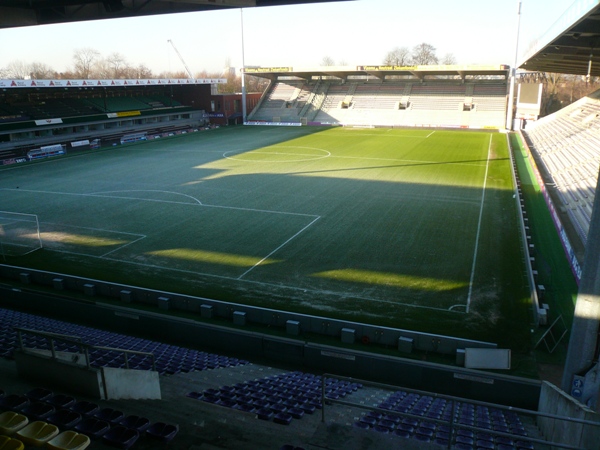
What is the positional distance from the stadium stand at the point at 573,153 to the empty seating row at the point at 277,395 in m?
12.8

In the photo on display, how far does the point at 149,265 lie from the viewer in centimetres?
1762

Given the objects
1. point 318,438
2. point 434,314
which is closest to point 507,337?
point 434,314

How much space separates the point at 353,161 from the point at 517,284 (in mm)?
22378

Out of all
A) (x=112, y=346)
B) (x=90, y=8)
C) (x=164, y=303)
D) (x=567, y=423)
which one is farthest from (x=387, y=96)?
(x=567, y=423)

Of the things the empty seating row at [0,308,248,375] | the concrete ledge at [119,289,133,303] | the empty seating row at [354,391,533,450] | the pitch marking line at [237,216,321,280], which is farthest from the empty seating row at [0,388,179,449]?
the pitch marking line at [237,216,321,280]

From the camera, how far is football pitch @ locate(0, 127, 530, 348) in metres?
15.0

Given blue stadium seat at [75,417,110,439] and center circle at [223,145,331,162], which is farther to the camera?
center circle at [223,145,331,162]

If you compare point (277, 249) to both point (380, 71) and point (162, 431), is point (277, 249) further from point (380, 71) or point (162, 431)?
point (380, 71)

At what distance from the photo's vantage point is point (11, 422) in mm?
6199

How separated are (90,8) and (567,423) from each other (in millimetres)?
13049

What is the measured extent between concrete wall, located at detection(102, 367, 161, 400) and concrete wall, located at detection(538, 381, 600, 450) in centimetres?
631

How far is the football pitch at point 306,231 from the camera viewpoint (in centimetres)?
1500

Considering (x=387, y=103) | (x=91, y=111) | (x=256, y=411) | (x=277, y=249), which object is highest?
(x=387, y=103)

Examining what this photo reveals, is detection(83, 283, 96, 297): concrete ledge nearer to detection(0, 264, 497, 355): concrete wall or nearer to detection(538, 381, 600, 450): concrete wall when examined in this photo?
detection(0, 264, 497, 355): concrete wall
